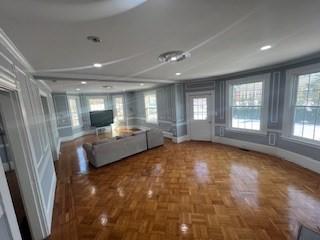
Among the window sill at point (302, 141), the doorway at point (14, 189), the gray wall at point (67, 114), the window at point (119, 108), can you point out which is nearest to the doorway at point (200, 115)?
the window sill at point (302, 141)

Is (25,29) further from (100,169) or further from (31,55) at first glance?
(100,169)

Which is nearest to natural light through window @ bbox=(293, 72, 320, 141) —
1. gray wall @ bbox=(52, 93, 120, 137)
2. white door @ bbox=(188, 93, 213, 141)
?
white door @ bbox=(188, 93, 213, 141)

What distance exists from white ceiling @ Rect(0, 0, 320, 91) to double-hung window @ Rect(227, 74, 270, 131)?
5.46ft

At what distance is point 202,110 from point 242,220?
149 inches

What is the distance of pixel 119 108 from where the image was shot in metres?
8.56

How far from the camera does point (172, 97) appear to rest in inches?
213

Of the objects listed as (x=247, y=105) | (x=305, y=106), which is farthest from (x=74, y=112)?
(x=305, y=106)

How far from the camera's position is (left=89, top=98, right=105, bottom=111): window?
7666 millimetres

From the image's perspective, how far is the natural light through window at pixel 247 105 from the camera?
4.01m

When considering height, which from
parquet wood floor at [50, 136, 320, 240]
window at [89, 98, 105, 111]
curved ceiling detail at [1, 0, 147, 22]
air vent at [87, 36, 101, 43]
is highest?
air vent at [87, 36, 101, 43]

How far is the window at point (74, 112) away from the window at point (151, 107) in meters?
3.35

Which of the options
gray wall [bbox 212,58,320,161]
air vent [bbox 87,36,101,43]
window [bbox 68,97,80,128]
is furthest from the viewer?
window [bbox 68,97,80,128]

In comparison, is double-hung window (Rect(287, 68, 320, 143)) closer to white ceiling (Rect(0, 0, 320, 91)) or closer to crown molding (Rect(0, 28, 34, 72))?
white ceiling (Rect(0, 0, 320, 91))

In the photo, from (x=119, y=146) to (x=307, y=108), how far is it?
439 cm
